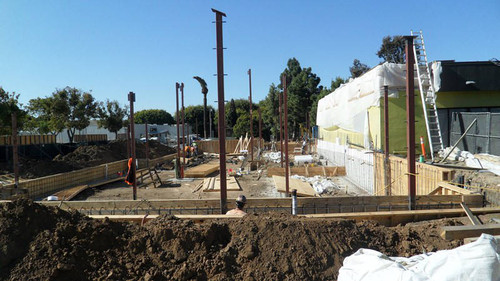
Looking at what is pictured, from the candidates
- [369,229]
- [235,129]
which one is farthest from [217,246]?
[235,129]

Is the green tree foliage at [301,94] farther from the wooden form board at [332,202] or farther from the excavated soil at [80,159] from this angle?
the wooden form board at [332,202]

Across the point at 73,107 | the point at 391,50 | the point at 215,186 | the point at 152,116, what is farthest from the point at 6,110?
the point at 152,116

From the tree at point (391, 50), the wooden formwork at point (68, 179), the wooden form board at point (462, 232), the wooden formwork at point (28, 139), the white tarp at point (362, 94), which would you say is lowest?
the wooden formwork at point (68, 179)

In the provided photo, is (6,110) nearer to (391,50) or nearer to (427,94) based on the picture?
(427,94)

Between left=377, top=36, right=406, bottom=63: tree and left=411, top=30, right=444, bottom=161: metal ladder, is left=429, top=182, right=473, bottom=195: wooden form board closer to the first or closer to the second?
left=411, top=30, right=444, bottom=161: metal ladder

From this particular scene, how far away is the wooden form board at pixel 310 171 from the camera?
60.7 ft

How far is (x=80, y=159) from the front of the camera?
21.2 metres

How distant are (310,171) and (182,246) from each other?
14.8 meters

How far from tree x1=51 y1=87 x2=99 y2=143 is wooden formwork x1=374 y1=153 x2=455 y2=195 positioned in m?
22.0

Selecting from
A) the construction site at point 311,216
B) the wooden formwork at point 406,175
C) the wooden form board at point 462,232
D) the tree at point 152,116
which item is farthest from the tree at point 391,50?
the tree at point 152,116

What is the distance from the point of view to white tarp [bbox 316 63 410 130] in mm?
15797

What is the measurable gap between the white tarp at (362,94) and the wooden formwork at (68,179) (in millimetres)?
13885

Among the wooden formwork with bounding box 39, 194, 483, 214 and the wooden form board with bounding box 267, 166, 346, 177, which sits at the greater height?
the wooden formwork with bounding box 39, 194, 483, 214

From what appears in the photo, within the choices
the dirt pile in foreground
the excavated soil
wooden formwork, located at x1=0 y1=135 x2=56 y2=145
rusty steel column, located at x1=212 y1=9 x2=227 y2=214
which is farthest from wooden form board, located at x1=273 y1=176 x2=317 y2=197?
wooden formwork, located at x1=0 y1=135 x2=56 y2=145
